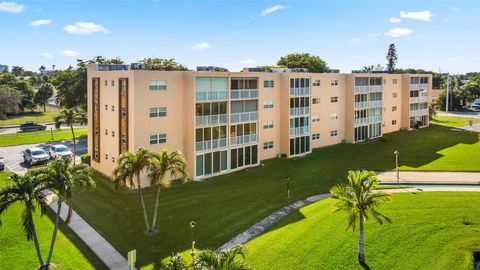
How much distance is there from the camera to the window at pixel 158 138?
121 ft

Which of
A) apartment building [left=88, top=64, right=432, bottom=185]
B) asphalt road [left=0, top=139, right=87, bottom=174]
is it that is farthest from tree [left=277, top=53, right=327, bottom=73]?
asphalt road [left=0, top=139, right=87, bottom=174]

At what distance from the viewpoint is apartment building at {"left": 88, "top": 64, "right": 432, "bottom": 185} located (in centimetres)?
3659

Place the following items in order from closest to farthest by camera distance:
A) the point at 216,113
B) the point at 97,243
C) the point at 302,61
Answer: the point at 97,243 < the point at 216,113 < the point at 302,61

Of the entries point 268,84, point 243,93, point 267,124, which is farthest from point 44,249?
point 268,84

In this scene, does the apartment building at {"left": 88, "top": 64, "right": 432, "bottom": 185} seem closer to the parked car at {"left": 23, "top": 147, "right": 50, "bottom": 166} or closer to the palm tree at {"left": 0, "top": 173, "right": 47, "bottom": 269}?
the parked car at {"left": 23, "top": 147, "right": 50, "bottom": 166}

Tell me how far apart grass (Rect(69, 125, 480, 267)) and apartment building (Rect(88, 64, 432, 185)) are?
227 centimetres

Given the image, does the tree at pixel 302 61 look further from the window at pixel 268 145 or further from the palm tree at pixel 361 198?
the palm tree at pixel 361 198

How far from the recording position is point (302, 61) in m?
91.6

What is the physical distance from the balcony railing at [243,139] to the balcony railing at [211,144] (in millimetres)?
1194

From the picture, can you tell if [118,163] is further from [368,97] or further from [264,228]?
[368,97]

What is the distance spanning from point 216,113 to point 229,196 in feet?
32.6

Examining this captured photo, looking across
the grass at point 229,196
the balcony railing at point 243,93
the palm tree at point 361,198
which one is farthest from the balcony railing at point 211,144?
the palm tree at point 361,198

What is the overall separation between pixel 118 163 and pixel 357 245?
17.0 m

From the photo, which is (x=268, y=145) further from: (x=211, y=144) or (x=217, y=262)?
(x=217, y=262)
